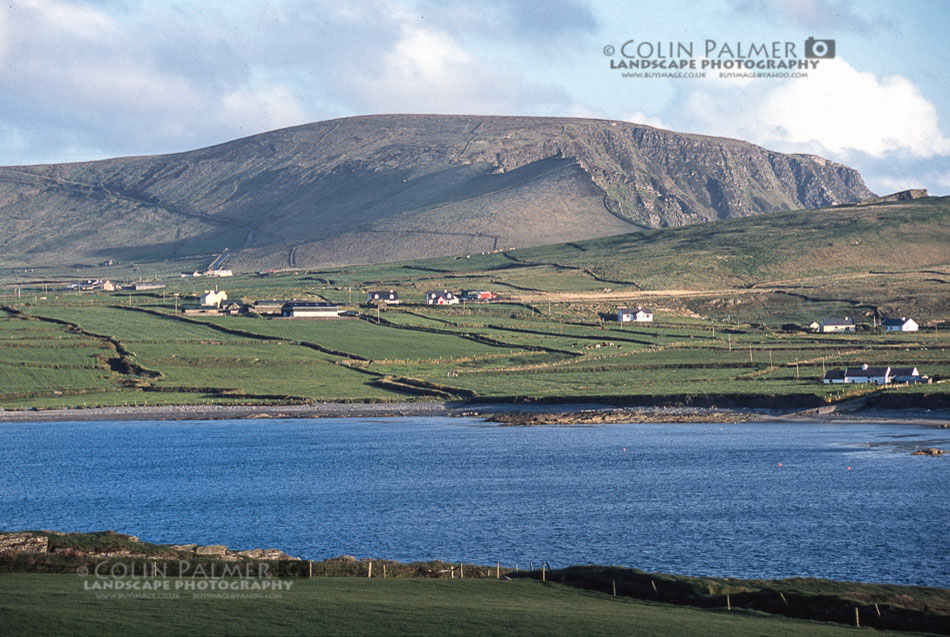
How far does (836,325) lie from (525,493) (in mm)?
111340

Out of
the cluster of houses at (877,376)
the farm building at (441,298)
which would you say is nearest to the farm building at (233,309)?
the farm building at (441,298)

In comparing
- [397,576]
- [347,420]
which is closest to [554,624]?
[397,576]

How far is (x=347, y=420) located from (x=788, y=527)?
7085 cm

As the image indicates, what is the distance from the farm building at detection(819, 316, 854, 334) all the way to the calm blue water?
218ft

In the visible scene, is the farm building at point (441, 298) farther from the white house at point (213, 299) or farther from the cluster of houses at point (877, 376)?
the cluster of houses at point (877, 376)

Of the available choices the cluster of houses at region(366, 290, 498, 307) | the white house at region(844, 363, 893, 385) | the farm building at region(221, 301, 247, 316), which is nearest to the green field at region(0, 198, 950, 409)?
the white house at region(844, 363, 893, 385)

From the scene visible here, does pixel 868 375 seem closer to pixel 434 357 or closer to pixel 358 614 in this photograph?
pixel 434 357

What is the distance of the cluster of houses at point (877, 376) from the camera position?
110500 millimetres

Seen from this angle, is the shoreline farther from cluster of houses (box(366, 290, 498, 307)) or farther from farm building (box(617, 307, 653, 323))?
cluster of houses (box(366, 290, 498, 307))

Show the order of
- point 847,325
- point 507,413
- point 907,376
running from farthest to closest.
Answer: point 847,325 < point 507,413 < point 907,376

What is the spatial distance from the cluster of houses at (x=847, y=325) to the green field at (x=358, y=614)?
13945 centimetres

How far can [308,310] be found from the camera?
168 meters

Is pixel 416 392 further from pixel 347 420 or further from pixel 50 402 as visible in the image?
pixel 50 402

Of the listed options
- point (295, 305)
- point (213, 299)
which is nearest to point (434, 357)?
point (295, 305)
